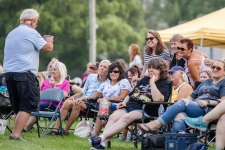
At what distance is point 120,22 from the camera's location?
3609 cm

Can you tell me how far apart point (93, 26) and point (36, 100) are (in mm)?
15373

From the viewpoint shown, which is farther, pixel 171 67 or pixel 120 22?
pixel 120 22

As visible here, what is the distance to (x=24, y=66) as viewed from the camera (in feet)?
30.7

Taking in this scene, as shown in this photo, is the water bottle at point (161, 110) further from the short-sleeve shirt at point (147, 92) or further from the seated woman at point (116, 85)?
the seated woman at point (116, 85)

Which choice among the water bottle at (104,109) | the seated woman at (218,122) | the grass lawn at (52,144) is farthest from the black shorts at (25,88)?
the seated woman at (218,122)

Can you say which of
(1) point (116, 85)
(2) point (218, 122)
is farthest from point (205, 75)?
(2) point (218, 122)

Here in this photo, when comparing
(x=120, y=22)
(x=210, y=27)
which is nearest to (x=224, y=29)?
(x=210, y=27)

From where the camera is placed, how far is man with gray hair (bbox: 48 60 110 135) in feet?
35.8

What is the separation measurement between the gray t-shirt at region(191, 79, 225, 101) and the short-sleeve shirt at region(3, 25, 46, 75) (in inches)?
88.6

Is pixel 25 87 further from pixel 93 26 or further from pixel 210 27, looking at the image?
pixel 93 26

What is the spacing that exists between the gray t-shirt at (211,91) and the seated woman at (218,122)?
0.56 m

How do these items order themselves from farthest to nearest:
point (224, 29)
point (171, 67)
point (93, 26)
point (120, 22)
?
point (120, 22), point (93, 26), point (224, 29), point (171, 67)

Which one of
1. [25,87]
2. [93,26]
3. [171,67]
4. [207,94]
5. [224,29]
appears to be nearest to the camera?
[207,94]

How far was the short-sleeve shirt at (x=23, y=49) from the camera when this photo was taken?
30.7ft
